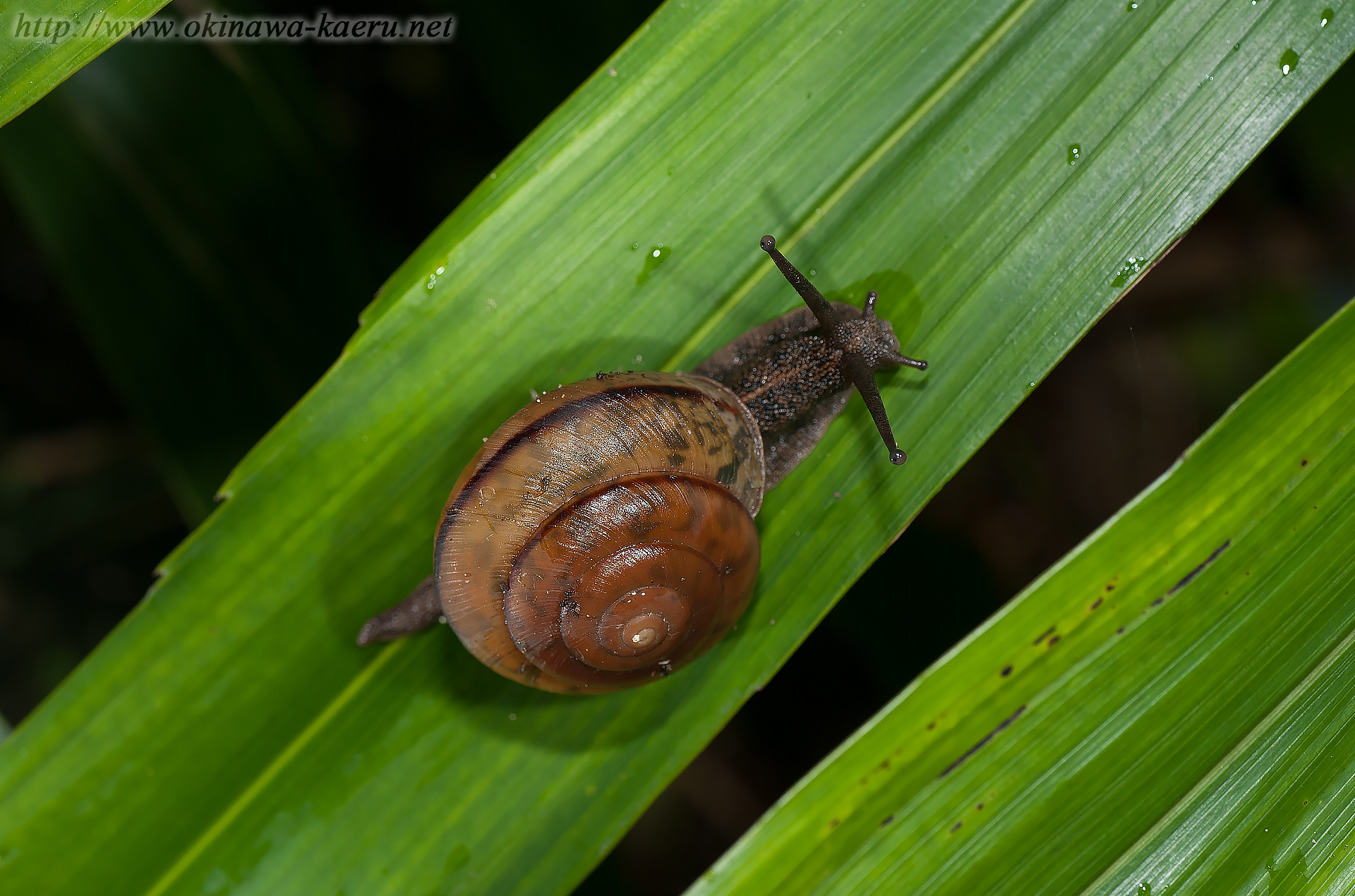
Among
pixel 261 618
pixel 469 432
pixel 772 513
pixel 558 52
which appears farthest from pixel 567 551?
pixel 558 52

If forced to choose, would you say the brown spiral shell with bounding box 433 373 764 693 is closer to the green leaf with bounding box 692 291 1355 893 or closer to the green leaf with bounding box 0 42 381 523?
the green leaf with bounding box 692 291 1355 893

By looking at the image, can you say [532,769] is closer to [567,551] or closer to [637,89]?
[567,551]

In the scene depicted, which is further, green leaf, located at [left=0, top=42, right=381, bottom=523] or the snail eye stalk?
green leaf, located at [left=0, top=42, right=381, bottom=523]

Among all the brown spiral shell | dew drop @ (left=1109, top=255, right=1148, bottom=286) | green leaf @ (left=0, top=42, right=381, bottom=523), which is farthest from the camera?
green leaf @ (left=0, top=42, right=381, bottom=523)

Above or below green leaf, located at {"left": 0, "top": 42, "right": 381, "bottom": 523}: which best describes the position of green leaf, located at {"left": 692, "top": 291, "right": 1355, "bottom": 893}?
below

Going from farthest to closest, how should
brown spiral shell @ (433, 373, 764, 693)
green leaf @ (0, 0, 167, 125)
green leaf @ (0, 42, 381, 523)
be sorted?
green leaf @ (0, 42, 381, 523)
brown spiral shell @ (433, 373, 764, 693)
green leaf @ (0, 0, 167, 125)

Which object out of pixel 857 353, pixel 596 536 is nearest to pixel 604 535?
pixel 596 536

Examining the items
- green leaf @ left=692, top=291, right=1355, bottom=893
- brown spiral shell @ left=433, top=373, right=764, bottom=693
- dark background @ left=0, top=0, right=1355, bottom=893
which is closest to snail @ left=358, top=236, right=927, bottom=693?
brown spiral shell @ left=433, top=373, right=764, bottom=693
